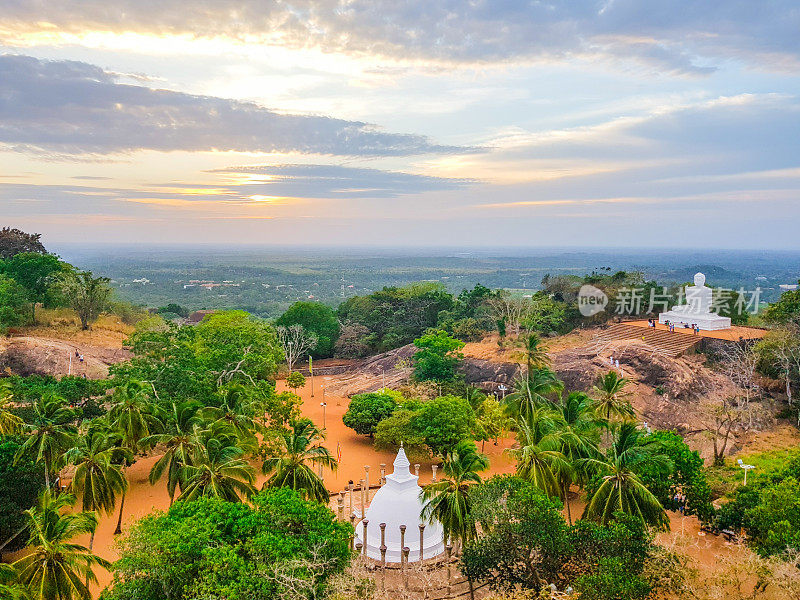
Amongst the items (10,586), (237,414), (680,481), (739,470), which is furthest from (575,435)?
(10,586)

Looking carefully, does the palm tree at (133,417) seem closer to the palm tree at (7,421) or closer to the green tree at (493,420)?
the palm tree at (7,421)

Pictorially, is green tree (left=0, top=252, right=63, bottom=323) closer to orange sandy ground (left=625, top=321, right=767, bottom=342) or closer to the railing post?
the railing post

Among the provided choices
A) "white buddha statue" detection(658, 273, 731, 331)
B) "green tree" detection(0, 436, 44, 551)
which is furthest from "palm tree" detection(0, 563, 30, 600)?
"white buddha statue" detection(658, 273, 731, 331)

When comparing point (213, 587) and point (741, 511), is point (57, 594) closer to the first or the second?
point (213, 587)

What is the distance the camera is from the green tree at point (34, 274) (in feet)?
153

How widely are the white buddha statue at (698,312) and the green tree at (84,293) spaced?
47.3m

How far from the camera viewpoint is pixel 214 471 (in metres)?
17.5

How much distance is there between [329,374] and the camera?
4947 centimetres

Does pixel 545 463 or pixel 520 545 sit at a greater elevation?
pixel 545 463

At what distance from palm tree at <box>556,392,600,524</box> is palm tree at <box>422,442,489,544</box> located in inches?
127

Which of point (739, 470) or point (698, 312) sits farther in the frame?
point (698, 312)

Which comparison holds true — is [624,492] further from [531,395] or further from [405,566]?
[531,395]

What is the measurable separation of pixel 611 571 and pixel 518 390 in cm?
1421

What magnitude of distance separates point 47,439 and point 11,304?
2911cm
